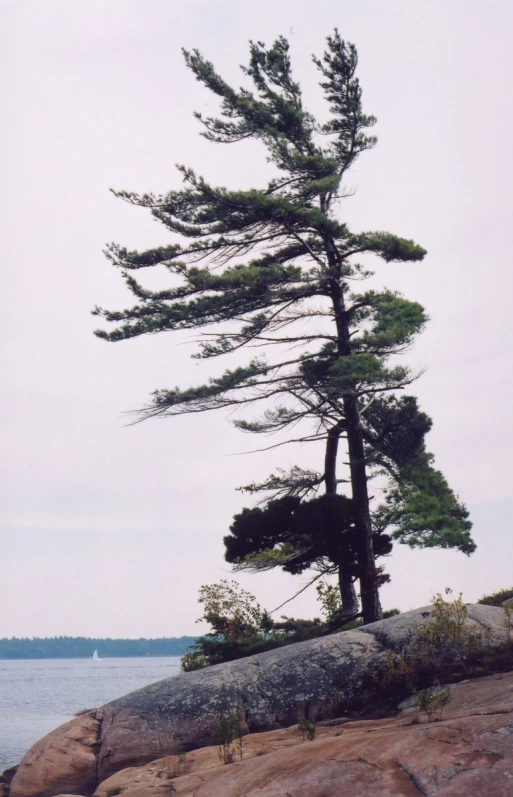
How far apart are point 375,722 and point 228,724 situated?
212cm

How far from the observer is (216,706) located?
13727 mm

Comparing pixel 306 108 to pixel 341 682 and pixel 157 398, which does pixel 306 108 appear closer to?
pixel 157 398

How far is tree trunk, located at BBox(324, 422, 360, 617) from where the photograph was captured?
20234mm

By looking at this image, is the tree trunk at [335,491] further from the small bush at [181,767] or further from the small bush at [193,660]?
the small bush at [181,767]

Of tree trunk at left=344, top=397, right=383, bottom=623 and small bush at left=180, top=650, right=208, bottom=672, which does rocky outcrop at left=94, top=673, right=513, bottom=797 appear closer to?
tree trunk at left=344, top=397, right=383, bottom=623

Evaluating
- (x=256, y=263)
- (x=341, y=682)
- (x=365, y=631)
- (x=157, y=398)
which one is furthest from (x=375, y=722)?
(x=256, y=263)

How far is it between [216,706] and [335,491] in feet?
30.0

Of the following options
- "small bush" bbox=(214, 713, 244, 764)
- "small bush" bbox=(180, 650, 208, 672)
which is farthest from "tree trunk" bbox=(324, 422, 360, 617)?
"small bush" bbox=(214, 713, 244, 764)

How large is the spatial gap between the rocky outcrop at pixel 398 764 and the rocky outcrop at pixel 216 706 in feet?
7.77

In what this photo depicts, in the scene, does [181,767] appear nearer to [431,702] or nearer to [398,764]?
[431,702]

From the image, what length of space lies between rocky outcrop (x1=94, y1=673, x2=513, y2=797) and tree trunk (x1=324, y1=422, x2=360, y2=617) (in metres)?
9.24

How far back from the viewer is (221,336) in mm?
21422

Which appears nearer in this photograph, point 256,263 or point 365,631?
point 365,631

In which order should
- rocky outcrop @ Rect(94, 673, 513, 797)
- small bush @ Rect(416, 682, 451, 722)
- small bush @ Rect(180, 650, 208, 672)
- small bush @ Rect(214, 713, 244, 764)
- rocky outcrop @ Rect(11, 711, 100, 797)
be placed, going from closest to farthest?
rocky outcrop @ Rect(94, 673, 513, 797) < small bush @ Rect(416, 682, 451, 722) < small bush @ Rect(214, 713, 244, 764) < rocky outcrop @ Rect(11, 711, 100, 797) < small bush @ Rect(180, 650, 208, 672)
